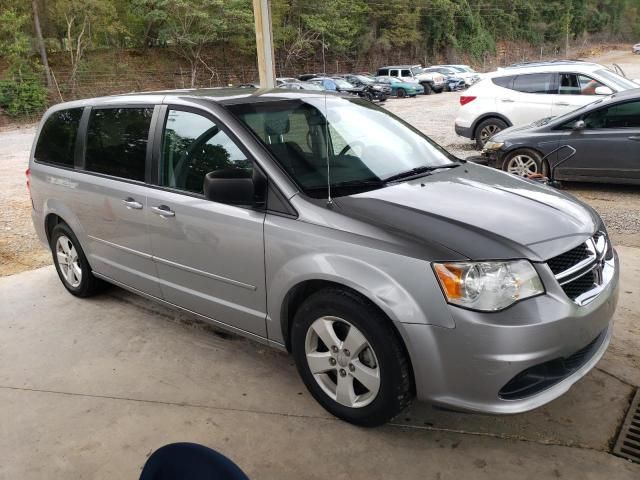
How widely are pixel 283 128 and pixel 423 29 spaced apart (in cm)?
5798

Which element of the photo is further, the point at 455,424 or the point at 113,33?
the point at 113,33

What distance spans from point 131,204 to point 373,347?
200 cm

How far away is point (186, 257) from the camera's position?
345 cm

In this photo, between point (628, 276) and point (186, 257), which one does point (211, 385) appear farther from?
point (628, 276)

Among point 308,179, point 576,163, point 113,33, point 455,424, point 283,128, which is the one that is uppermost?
point 113,33

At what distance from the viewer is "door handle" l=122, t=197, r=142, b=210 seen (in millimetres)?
3697

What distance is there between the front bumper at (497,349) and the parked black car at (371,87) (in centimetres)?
2747

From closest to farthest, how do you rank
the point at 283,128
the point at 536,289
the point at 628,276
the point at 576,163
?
the point at 536,289 < the point at 283,128 < the point at 628,276 < the point at 576,163

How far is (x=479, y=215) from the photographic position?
9.09 feet

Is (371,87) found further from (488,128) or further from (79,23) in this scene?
(488,128)

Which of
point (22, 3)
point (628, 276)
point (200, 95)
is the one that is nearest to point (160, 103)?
point (200, 95)

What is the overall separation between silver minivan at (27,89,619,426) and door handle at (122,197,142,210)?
0.5 inches

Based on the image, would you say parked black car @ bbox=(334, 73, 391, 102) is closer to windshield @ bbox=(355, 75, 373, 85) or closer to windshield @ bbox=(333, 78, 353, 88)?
windshield @ bbox=(355, 75, 373, 85)

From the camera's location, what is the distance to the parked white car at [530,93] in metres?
10.1
